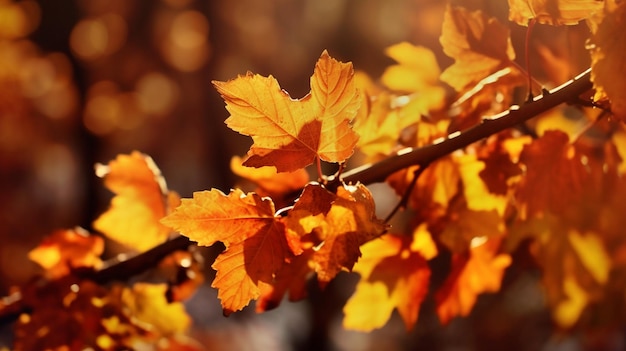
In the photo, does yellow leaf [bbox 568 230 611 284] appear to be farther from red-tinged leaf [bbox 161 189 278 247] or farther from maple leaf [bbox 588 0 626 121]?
red-tinged leaf [bbox 161 189 278 247]

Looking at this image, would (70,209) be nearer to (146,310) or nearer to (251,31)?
(251,31)

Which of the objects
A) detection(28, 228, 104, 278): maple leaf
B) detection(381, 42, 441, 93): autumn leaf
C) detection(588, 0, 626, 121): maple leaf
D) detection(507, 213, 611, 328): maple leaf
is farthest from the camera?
detection(507, 213, 611, 328): maple leaf

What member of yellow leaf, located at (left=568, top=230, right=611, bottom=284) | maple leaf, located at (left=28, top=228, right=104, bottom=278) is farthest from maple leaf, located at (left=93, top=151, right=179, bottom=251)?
yellow leaf, located at (left=568, top=230, right=611, bottom=284)

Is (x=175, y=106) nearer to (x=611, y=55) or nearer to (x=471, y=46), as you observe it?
(x=471, y=46)

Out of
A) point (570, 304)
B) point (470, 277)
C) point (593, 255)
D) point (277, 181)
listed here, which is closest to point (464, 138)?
point (277, 181)

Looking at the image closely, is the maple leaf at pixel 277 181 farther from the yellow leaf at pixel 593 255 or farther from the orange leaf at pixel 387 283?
the yellow leaf at pixel 593 255

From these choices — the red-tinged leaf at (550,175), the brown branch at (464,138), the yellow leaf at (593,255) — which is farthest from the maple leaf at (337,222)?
the yellow leaf at (593,255)
